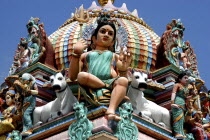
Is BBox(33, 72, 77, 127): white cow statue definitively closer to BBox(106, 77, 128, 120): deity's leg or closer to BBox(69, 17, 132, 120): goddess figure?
BBox(69, 17, 132, 120): goddess figure

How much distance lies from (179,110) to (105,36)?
115 inches

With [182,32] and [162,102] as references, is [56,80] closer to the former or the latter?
[162,102]

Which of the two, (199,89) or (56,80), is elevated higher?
(199,89)

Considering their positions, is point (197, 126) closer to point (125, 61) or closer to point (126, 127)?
point (125, 61)

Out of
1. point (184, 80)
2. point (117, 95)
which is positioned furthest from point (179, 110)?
point (117, 95)

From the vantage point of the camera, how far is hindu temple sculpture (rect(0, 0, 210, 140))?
540 inches

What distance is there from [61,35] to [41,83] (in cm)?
294

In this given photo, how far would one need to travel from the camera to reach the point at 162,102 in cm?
1961

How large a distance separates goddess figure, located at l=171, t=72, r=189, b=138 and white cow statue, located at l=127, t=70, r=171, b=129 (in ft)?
0.90

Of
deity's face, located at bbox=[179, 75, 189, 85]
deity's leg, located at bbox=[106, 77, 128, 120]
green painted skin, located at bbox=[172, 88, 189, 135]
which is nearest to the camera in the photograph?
deity's leg, located at bbox=[106, 77, 128, 120]

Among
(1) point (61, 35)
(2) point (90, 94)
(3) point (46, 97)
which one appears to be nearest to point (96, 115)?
(2) point (90, 94)

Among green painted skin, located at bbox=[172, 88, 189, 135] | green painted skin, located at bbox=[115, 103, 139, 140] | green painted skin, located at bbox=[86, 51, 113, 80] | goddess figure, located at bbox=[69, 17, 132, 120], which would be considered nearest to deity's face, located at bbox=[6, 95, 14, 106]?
goddess figure, located at bbox=[69, 17, 132, 120]

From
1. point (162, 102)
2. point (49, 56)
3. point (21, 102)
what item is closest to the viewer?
point (21, 102)

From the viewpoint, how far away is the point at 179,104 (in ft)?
52.6
